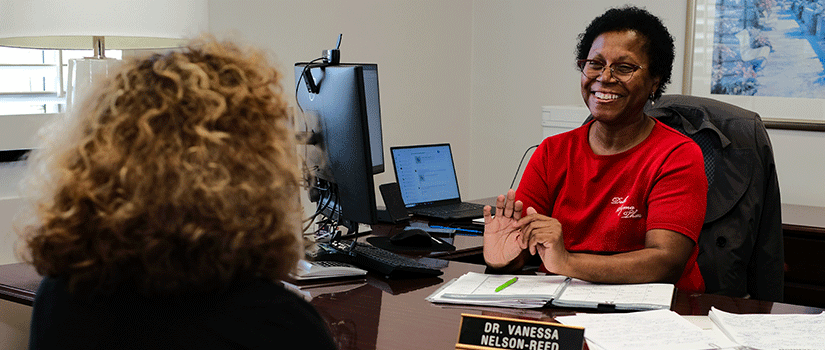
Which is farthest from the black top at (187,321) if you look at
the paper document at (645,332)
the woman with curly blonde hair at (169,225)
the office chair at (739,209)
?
the office chair at (739,209)

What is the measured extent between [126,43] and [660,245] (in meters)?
1.65

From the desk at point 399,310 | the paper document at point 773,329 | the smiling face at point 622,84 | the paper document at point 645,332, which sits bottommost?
the desk at point 399,310

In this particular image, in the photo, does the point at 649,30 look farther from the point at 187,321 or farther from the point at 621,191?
the point at 187,321

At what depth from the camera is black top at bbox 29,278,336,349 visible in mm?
666

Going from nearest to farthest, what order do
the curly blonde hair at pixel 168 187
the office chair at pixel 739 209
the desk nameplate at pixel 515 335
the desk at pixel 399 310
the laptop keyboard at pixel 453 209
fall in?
the curly blonde hair at pixel 168 187, the desk nameplate at pixel 515 335, the desk at pixel 399 310, the office chair at pixel 739 209, the laptop keyboard at pixel 453 209

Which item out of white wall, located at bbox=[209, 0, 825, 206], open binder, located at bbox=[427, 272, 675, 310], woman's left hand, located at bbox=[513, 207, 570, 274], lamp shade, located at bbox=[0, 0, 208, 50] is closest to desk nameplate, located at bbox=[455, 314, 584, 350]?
open binder, located at bbox=[427, 272, 675, 310]

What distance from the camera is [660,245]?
5.37 feet

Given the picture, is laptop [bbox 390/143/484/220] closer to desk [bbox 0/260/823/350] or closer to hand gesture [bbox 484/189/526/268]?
hand gesture [bbox 484/189/526/268]

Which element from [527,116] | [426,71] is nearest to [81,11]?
[426,71]

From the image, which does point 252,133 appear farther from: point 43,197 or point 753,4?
point 753,4

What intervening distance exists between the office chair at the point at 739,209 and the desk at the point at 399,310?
502 millimetres

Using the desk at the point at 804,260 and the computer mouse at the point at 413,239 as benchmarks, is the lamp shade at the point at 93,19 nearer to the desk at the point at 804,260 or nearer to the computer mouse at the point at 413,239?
the computer mouse at the point at 413,239

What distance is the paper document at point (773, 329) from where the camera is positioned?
1.20m

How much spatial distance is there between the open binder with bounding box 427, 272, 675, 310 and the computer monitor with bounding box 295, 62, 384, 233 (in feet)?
0.88
